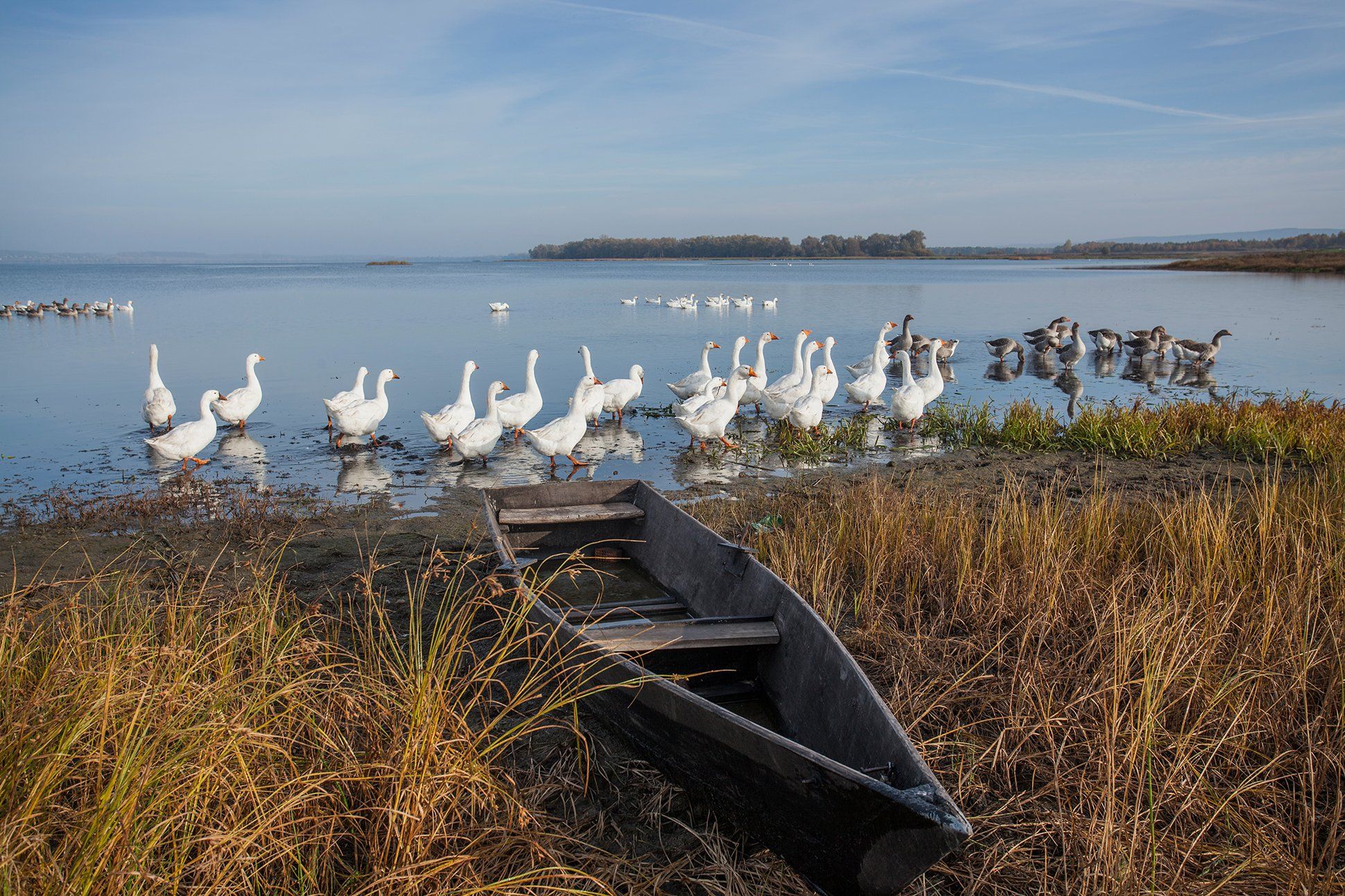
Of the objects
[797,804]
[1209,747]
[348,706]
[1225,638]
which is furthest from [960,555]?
[348,706]

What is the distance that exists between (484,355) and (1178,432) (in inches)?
685

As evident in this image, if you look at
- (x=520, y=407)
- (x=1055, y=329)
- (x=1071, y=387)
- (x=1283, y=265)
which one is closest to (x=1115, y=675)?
(x=520, y=407)

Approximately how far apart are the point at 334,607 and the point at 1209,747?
5.91m

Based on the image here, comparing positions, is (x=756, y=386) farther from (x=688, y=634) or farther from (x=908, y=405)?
(x=688, y=634)

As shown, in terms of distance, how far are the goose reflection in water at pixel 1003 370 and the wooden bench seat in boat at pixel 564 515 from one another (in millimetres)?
16487

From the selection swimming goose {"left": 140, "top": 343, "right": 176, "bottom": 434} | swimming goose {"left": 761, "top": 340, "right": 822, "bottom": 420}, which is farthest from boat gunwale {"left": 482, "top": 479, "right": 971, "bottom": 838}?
swimming goose {"left": 140, "top": 343, "right": 176, "bottom": 434}

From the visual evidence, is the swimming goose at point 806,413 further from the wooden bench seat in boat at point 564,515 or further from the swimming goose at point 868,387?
the wooden bench seat in boat at point 564,515

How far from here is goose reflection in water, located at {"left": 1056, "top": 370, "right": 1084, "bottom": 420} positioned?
1702cm

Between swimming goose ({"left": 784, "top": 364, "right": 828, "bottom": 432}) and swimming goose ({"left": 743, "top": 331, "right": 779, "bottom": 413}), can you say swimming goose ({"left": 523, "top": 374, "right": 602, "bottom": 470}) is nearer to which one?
swimming goose ({"left": 784, "top": 364, "right": 828, "bottom": 432})

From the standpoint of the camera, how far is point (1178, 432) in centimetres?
1184

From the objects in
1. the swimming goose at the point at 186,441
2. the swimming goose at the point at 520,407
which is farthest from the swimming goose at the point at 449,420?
the swimming goose at the point at 186,441

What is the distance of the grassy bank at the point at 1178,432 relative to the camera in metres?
11.0

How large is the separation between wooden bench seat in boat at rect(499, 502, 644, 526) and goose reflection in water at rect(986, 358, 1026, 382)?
16487 millimetres

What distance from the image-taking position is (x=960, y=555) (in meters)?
6.36
